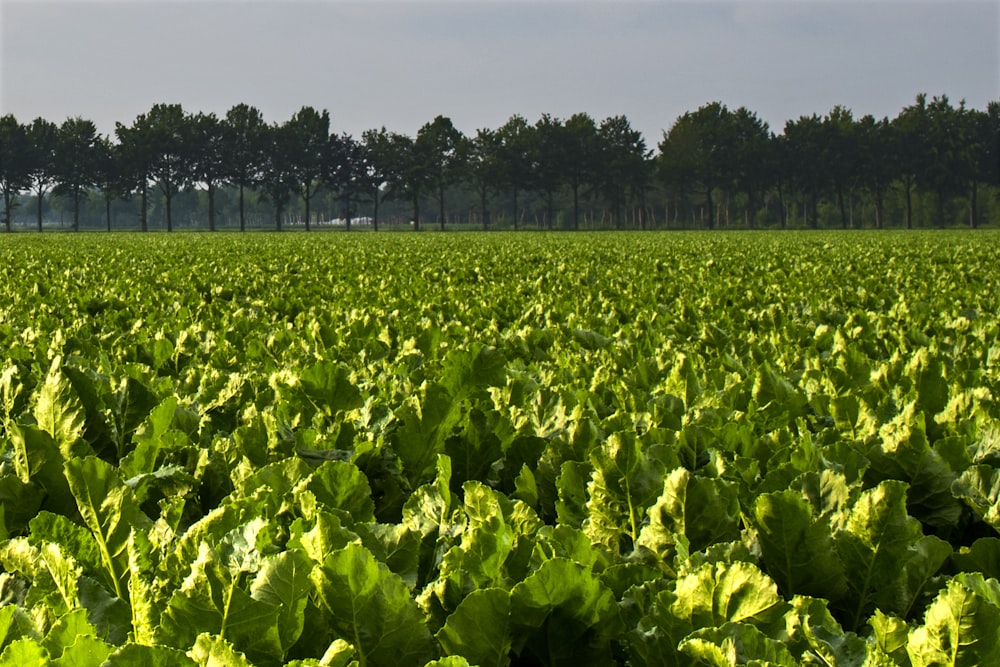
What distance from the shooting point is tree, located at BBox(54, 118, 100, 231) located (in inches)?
3644

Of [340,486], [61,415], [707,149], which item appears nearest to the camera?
[340,486]

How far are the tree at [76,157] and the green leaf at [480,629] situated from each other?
334 feet

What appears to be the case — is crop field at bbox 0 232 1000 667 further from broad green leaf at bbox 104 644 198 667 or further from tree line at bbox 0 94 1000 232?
tree line at bbox 0 94 1000 232

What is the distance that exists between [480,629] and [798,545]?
24.8 inches

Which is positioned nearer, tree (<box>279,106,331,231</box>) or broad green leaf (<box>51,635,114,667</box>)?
broad green leaf (<box>51,635,114,667</box>)

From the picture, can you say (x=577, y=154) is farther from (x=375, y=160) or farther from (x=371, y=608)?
(x=371, y=608)

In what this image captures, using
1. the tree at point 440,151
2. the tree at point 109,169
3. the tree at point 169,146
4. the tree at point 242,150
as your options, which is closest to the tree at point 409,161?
the tree at point 440,151

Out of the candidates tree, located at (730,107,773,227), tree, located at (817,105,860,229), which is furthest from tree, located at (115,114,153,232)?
tree, located at (817,105,860,229)

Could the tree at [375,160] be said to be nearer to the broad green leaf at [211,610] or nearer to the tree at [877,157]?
the tree at [877,157]

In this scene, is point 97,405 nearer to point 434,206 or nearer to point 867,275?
point 867,275

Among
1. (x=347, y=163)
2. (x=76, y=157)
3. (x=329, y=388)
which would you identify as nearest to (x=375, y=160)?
(x=347, y=163)

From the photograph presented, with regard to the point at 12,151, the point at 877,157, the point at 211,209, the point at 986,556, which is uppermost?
the point at 12,151

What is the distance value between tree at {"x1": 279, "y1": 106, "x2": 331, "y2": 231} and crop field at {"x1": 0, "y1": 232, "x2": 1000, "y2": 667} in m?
96.1

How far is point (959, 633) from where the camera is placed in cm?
102
